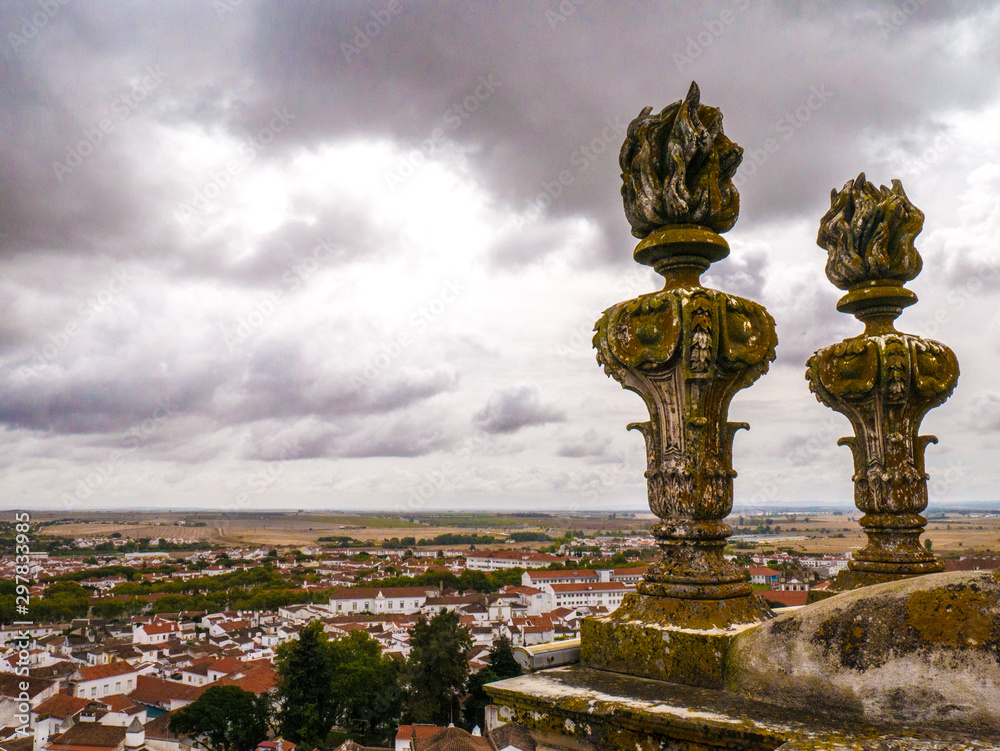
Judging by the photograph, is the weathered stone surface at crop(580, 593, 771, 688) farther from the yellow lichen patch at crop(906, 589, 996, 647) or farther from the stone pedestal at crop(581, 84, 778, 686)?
the yellow lichen patch at crop(906, 589, 996, 647)

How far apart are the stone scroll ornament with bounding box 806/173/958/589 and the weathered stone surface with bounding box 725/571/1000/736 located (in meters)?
3.07

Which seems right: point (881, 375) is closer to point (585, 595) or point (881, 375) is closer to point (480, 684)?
point (480, 684)

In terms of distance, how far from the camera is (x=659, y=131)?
3805 mm

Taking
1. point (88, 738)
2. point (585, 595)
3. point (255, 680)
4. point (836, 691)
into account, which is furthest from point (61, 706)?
point (585, 595)

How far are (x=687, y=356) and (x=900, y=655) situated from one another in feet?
4.66

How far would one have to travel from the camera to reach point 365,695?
149 feet

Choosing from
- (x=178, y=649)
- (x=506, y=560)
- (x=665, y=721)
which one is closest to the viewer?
(x=665, y=721)

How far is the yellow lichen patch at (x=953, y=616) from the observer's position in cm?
229

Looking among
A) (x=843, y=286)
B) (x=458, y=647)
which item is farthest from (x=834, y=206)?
(x=458, y=647)

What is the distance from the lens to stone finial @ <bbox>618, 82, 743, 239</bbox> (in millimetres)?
3652

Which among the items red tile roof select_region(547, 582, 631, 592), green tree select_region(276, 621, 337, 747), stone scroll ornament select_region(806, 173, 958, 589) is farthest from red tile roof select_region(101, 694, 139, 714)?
red tile roof select_region(547, 582, 631, 592)

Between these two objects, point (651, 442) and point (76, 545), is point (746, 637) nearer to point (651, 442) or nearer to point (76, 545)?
point (651, 442)

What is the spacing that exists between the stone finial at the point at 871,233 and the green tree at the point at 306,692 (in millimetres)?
43458

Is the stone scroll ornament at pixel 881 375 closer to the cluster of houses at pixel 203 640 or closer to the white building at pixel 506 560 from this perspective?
the cluster of houses at pixel 203 640
